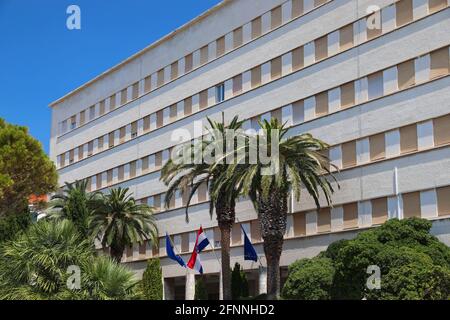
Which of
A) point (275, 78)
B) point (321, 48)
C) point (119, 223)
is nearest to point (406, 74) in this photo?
point (321, 48)

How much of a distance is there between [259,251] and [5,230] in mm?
16437

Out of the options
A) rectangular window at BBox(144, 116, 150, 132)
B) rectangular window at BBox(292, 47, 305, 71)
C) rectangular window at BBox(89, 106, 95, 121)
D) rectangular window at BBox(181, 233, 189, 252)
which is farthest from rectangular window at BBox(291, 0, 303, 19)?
rectangular window at BBox(89, 106, 95, 121)

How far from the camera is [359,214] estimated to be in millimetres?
38219

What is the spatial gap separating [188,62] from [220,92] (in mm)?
5052

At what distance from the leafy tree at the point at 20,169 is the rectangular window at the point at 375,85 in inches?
913

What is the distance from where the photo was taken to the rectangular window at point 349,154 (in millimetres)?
39281

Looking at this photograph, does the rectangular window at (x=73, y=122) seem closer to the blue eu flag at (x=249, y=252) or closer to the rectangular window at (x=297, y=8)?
the rectangular window at (x=297, y=8)

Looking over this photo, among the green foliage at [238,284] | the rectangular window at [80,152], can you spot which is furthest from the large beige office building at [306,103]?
the rectangular window at [80,152]

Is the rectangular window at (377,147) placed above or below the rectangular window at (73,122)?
below

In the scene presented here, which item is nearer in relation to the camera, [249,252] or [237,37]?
[249,252]

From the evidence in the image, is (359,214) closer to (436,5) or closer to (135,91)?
(436,5)

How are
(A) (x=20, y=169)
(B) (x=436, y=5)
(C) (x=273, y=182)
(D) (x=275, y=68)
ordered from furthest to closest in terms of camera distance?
(A) (x=20, y=169)
(D) (x=275, y=68)
(B) (x=436, y=5)
(C) (x=273, y=182)
